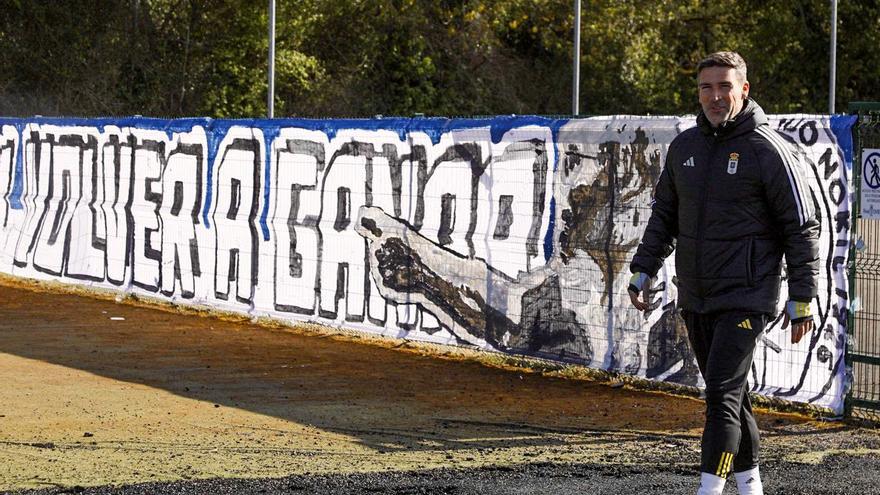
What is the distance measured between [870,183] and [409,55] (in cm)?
3094

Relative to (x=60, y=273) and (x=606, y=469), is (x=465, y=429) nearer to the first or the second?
(x=606, y=469)

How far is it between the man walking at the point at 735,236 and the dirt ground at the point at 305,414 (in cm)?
186

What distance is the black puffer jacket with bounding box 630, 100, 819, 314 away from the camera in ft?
20.9

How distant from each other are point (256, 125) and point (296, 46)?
79.7 ft

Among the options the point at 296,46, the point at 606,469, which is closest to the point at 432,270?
the point at 606,469

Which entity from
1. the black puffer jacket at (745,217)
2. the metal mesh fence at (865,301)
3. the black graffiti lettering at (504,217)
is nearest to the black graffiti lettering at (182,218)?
the black graffiti lettering at (504,217)

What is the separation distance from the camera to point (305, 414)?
10102 mm

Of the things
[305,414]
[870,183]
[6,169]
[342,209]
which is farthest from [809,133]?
[6,169]

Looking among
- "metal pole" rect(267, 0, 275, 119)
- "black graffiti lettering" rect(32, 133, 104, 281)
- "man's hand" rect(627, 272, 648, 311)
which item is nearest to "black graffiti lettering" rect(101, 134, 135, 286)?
"black graffiti lettering" rect(32, 133, 104, 281)

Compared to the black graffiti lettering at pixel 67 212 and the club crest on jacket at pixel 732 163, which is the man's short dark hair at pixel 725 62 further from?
the black graffiti lettering at pixel 67 212

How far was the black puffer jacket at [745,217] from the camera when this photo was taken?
20.9 ft

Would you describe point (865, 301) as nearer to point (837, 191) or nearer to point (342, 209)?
point (837, 191)

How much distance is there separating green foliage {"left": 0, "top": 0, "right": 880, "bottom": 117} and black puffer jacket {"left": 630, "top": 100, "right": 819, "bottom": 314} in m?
30.8

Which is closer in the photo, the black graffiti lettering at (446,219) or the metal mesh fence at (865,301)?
the metal mesh fence at (865,301)
